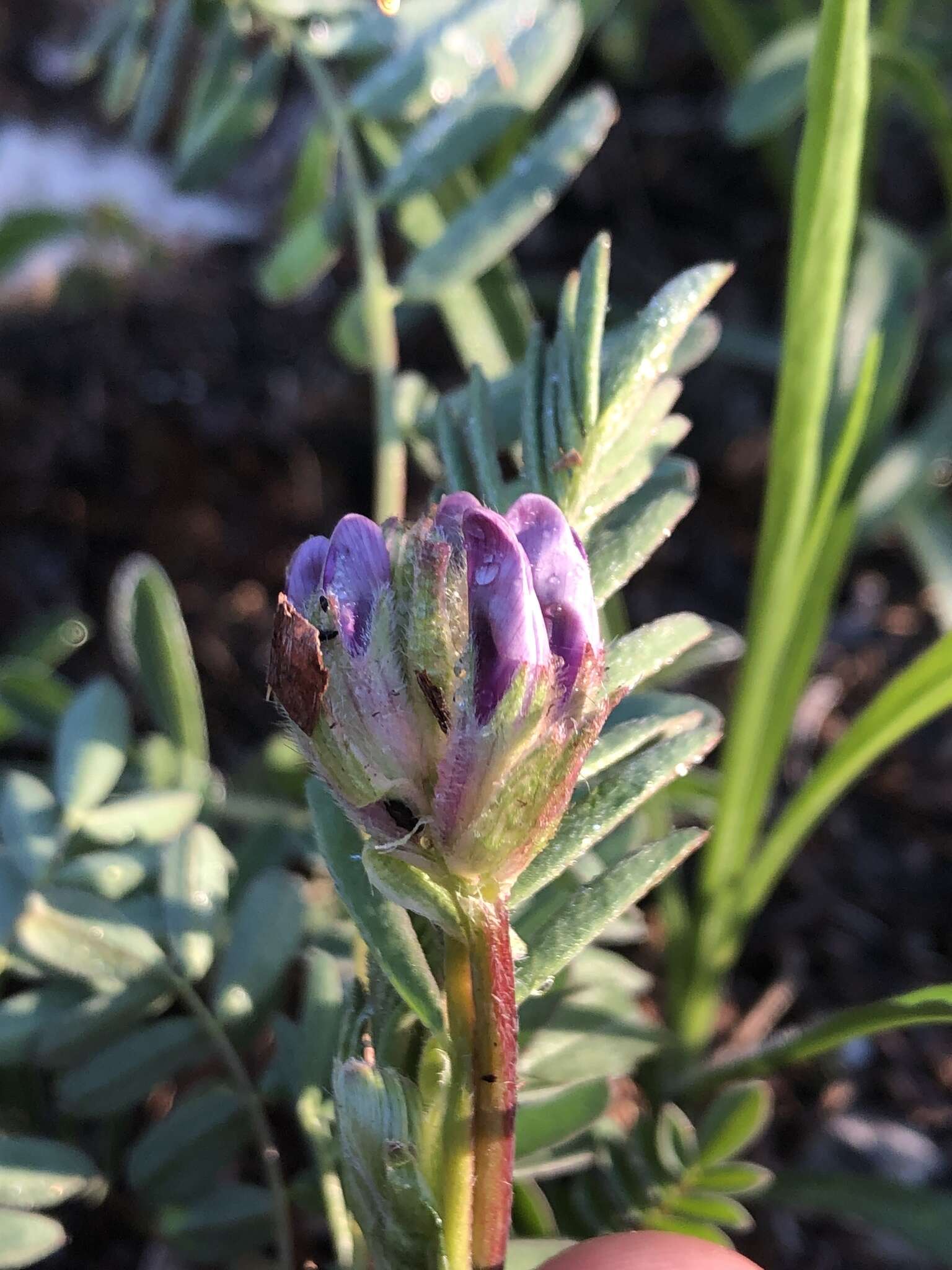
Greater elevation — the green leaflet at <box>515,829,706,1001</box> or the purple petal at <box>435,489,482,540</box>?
the purple petal at <box>435,489,482,540</box>

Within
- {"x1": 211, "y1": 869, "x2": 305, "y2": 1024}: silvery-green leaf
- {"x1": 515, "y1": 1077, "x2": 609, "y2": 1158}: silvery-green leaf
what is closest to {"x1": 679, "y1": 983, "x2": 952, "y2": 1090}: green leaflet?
{"x1": 515, "y1": 1077, "x2": 609, "y2": 1158}: silvery-green leaf

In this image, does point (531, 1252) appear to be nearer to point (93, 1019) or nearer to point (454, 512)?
point (93, 1019)

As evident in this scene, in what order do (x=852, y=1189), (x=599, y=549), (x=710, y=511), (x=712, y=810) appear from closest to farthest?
(x=599, y=549) → (x=852, y=1189) → (x=712, y=810) → (x=710, y=511)

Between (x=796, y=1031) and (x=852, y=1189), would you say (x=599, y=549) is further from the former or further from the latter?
(x=852, y=1189)

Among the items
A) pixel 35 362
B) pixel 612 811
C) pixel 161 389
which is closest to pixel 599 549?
pixel 612 811


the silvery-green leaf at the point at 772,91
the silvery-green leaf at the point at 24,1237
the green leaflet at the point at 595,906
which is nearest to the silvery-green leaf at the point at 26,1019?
the silvery-green leaf at the point at 24,1237

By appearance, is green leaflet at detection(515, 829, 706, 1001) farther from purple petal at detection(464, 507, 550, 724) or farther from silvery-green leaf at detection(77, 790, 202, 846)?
silvery-green leaf at detection(77, 790, 202, 846)

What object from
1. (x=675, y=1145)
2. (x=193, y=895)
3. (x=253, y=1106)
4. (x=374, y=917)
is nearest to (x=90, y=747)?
(x=193, y=895)
